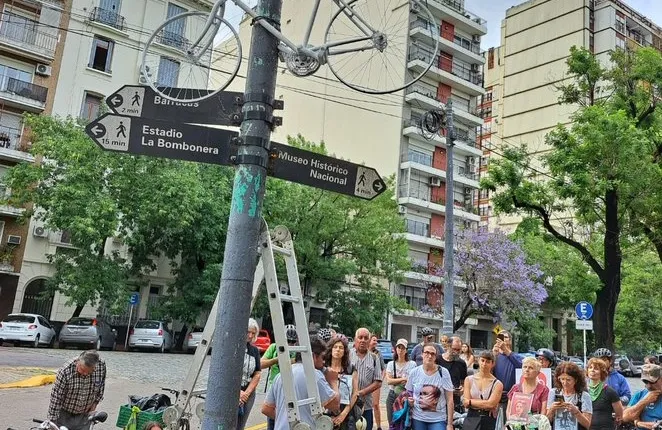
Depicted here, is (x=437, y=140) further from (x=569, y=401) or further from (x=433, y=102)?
(x=569, y=401)

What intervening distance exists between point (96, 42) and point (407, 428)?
103 feet

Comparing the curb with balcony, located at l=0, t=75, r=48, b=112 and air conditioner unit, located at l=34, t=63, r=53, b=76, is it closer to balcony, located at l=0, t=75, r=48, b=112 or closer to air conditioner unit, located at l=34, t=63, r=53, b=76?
balcony, located at l=0, t=75, r=48, b=112

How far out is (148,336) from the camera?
86.3 feet

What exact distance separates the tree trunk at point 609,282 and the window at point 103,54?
87.7ft

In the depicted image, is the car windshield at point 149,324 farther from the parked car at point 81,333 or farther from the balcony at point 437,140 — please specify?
the balcony at point 437,140

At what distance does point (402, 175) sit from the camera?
43656 millimetres

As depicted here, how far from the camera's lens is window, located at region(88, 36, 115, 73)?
1277 inches

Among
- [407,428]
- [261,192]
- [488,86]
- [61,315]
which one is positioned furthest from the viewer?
[488,86]

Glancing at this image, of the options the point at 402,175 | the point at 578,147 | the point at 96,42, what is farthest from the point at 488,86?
the point at 578,147

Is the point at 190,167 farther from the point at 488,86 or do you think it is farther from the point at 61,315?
the point at 488,86

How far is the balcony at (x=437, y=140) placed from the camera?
4362 centimetres

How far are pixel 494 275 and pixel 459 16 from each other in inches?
897

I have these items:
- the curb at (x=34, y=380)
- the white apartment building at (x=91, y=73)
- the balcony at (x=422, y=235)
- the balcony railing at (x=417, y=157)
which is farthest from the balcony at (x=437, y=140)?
the curb at (x=34, y=380)

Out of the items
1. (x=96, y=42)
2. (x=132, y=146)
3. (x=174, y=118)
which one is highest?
(x=96, y=42)
